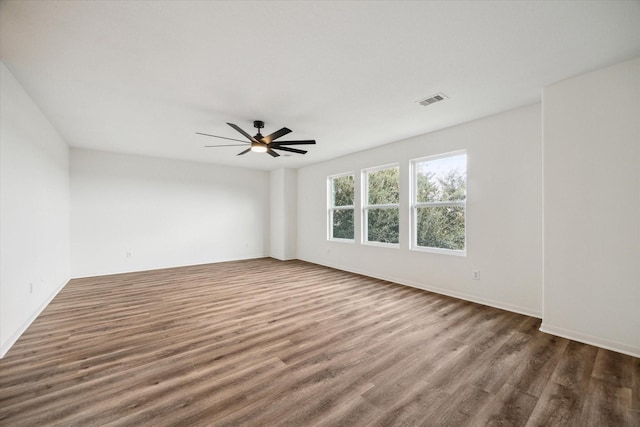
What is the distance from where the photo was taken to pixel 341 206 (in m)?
6.12

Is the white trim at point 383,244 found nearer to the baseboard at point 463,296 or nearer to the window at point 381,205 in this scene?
the window at point 381,205

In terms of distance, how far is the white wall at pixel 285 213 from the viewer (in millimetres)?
7262

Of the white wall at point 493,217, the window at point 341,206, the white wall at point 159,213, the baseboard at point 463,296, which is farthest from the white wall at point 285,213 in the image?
the white wall at point 493,217

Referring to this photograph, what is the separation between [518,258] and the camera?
3309 mm

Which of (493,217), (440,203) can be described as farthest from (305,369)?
(440,203)

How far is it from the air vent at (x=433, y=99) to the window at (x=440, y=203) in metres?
1.21

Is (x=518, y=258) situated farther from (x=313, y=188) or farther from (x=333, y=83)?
(x=313, y=188)

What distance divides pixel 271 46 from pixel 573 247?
11.3 ft

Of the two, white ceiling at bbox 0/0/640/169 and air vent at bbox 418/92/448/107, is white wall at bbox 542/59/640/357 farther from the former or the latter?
air vent at bbox 418/92/448/107

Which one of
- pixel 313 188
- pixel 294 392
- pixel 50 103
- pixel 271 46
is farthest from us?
pixel 313 188

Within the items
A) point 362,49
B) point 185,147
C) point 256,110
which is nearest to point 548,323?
point 362,49

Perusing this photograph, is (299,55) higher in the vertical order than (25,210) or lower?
higher

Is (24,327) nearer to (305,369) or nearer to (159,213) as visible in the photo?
(305,369)

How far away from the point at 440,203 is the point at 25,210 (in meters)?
5.34
